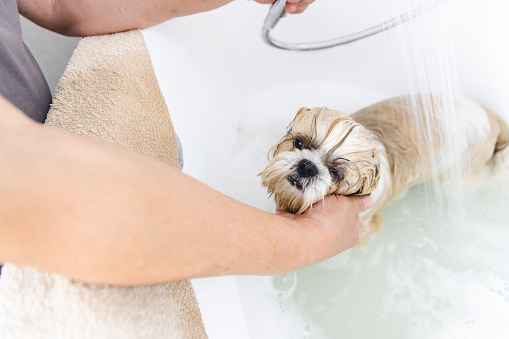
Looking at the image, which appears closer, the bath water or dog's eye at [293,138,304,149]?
dog's eye at [293,138,304,149]

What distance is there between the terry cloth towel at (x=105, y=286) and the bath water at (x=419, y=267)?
0.82 metres

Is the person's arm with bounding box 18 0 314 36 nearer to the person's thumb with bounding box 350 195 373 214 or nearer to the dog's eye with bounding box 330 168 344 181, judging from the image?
the dog's eye with bounding box 330 168 344 181

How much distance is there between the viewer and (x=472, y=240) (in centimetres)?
199

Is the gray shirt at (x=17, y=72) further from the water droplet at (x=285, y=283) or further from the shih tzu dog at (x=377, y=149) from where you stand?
the water droplet at (x=285, y=283)

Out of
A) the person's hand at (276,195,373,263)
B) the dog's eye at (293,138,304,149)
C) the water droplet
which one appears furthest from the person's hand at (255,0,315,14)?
the water droplet

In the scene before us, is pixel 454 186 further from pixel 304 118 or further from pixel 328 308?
pixel 304 118

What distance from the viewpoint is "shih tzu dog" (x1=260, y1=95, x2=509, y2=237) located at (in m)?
1.36

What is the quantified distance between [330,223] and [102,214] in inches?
27.8

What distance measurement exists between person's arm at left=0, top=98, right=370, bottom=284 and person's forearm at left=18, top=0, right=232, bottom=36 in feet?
2.93

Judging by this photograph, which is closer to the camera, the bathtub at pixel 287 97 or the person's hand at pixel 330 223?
the person's hand at pixel 330 223

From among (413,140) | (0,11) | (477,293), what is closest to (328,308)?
(477,293)

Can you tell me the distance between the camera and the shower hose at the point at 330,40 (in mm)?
1682

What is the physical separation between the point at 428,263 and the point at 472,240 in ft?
0.83

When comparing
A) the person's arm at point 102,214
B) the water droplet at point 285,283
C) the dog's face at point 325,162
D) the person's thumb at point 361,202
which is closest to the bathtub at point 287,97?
the water droplet at point 285,283
